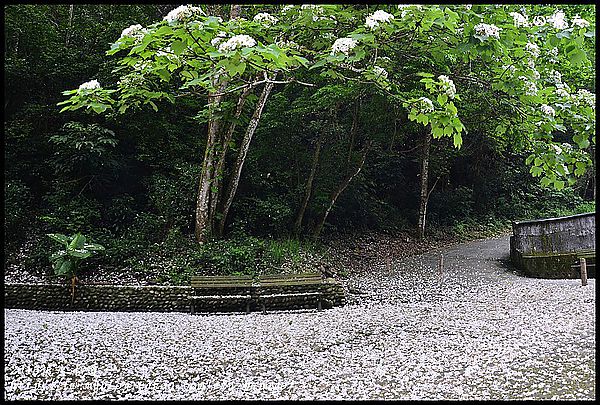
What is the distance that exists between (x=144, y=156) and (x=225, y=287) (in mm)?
4631

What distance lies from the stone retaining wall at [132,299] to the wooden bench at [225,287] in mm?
85

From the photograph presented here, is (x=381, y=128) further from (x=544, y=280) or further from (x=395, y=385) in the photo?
(x=395, y=385)

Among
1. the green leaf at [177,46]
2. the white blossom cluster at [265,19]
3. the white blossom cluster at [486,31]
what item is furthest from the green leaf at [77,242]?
the white blossom cluster at [486,31]

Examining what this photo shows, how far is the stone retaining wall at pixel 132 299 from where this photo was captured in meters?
8.15

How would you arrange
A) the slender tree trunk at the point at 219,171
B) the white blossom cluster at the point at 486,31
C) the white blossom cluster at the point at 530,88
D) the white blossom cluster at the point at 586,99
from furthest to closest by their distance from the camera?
the slender tree trunk at the point at 219,171 → the white blossom cluster at the point at 586,99 → the white blossom cluster at the point at 530,88 → the white blossom cluster at the point at 486,31

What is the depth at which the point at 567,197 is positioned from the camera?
2242cm

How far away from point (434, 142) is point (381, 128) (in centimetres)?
515

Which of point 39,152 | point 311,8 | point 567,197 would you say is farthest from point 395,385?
point 567,197

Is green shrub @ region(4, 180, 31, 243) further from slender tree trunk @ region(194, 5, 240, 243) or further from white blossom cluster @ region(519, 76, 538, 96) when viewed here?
white blossom cluster @ region(519, 76, 538, 96)

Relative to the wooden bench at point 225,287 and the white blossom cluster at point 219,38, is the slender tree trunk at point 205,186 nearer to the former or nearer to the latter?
the wooden bench at point 225,287

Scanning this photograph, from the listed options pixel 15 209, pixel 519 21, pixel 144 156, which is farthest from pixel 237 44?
pixel 15 209

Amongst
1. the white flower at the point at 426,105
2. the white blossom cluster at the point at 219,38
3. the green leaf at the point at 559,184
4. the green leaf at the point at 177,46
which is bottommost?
the green leaf at the point at 559,184

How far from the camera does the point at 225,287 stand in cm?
811

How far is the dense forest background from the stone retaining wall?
0.84 m
